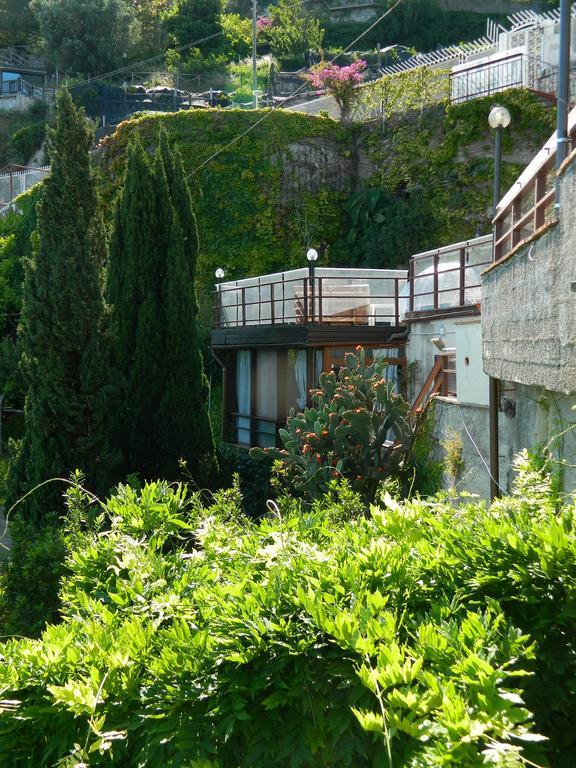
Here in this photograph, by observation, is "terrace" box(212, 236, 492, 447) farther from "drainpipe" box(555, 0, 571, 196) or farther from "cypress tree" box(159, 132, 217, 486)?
"drainpipe" box(555, 0, 571, 196)

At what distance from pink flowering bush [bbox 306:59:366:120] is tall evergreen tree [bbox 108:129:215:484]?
13171mm

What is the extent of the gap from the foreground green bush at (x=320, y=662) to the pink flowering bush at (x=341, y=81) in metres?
24.3

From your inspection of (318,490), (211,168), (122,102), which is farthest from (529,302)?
(122,102)

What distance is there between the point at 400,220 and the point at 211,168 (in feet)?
19.4

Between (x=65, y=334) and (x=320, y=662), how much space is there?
365 inches

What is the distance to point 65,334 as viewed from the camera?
11.8 metres

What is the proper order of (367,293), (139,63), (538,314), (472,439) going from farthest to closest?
(139,63), (367,293), (472,439), (538,314)

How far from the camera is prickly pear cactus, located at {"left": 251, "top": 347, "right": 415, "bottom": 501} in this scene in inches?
418

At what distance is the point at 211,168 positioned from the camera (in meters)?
26.0

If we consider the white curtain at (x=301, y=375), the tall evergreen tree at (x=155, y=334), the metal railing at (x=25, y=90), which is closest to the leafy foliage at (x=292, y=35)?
the metal railing at (x=25, y=90)

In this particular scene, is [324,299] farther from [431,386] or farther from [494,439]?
[494,439]

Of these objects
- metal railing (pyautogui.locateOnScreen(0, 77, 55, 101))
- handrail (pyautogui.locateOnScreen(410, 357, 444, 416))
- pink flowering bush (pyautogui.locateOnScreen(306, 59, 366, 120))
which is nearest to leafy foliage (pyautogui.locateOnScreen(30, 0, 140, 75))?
metal railing (pyautogui.locateOnScreen(0, 77, 55, 101))

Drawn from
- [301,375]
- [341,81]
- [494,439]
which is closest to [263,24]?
[341,81]

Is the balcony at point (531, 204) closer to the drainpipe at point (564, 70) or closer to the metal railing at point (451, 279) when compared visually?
the drainpipe at point (564, 70)
